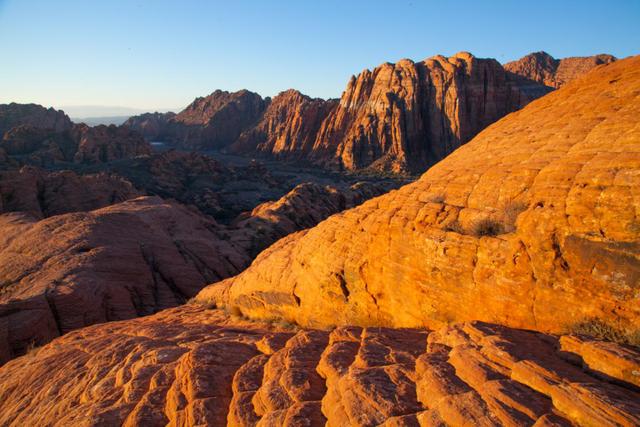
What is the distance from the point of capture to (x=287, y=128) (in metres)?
119

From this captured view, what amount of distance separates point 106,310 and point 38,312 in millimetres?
3003

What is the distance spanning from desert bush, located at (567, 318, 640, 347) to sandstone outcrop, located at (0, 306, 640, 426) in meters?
0.52

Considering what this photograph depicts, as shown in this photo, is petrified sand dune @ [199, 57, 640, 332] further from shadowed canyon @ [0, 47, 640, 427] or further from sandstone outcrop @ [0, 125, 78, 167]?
sandstone outcrop @ [0, 125, 78, 167]

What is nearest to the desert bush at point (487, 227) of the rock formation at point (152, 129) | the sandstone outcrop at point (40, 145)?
the sandstone outcrop at point (40, 145)

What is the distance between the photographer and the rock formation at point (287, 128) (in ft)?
373

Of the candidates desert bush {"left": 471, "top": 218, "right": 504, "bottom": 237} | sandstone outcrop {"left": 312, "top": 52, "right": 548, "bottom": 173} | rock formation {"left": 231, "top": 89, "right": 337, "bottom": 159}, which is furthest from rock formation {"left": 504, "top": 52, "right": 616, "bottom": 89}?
desert bush {"left": 471, "top": 218, "right": 504, "bottom": 237}

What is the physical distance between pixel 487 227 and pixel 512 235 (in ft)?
1.95

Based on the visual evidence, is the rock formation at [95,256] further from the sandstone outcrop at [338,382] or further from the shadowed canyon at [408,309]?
the sandstone outcrop at [338,382]

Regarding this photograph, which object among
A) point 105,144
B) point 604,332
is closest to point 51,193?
point 604,332

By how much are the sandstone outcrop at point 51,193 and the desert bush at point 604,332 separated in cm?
3801

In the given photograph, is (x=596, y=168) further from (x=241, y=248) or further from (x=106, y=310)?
(x=241, y=248)

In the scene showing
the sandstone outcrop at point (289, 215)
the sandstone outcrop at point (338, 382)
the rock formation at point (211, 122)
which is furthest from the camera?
the rock formation at point (211, 122)

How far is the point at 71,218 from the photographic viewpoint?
2481cm

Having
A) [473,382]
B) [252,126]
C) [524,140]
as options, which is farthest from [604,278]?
[252,126]
